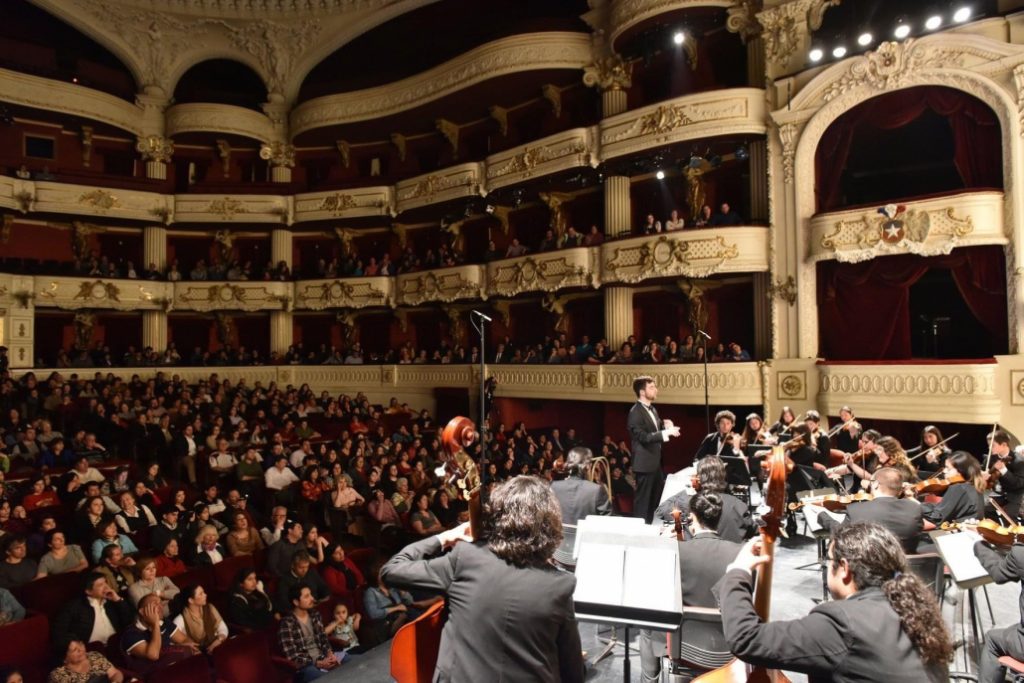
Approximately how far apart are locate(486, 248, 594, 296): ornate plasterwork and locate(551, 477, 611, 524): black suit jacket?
9086mm

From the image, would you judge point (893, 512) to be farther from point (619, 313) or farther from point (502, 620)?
point (619, 313)

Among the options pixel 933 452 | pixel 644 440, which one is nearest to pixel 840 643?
pixel 644 440

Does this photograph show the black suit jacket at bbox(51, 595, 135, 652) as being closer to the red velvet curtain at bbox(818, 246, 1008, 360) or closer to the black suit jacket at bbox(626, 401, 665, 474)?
the black suit jacket at bbox(626, 401, 665, 474)

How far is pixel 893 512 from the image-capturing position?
3604mm

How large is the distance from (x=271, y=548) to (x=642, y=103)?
1147 centimetres

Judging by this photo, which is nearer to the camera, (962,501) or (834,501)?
(962,501)

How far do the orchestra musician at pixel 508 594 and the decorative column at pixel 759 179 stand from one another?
10.3 metres

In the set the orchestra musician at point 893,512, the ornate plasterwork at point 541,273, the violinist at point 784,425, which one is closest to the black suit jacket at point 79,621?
the orchestra musician at point 893,512

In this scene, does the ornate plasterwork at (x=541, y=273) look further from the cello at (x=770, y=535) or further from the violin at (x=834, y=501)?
the cello at (x=770, y=535)

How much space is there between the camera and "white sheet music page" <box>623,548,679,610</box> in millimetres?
2326

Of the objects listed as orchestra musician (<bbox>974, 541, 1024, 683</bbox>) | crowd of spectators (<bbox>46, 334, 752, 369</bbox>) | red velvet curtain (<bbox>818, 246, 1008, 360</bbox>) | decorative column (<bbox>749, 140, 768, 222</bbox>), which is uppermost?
decorative column (<bbox>749, 140, 768, 222</bbox>)

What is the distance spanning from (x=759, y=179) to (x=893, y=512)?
342 inches

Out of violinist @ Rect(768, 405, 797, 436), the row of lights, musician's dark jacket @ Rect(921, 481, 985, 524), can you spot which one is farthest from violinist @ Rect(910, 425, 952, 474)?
the row of lights

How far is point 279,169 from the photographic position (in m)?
18.8
